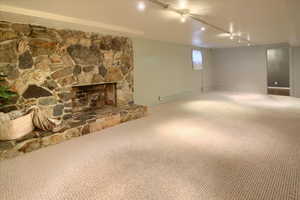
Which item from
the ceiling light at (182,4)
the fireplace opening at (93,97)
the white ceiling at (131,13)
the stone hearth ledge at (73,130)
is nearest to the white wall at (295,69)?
the white ceiling at (131,13)

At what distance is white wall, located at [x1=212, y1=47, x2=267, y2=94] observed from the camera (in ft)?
25.3

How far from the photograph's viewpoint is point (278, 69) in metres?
9.28

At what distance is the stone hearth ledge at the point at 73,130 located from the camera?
8.59ft

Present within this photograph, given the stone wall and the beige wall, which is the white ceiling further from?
the beige wall

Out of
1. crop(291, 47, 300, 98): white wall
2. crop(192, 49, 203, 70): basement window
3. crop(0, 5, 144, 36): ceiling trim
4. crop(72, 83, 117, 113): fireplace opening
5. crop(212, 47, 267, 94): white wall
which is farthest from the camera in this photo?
crop(192, 49, 203, 70): basement window

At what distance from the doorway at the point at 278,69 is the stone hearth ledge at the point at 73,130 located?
7.93 meters

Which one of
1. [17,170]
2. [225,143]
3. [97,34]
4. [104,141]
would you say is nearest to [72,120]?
[104,141]

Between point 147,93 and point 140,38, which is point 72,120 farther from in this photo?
point 140,38

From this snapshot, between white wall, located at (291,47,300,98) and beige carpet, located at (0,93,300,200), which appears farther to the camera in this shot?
white wall, located at (291,47,300,98)

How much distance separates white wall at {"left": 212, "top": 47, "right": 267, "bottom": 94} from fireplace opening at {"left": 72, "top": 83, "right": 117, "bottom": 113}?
6180 millimetres

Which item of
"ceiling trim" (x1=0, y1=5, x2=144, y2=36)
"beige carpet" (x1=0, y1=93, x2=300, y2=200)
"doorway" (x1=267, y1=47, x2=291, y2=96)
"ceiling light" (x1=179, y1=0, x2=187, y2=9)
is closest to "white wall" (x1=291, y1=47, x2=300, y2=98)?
"doorway" (x1=267, y1=47, x2=291, y2=96)

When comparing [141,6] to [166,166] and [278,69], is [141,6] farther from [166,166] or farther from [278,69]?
[278,69]

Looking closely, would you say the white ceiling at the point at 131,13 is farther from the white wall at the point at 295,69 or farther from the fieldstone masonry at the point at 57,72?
the white wall at the point at 295,69

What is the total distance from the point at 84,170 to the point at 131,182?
0.64 meters
